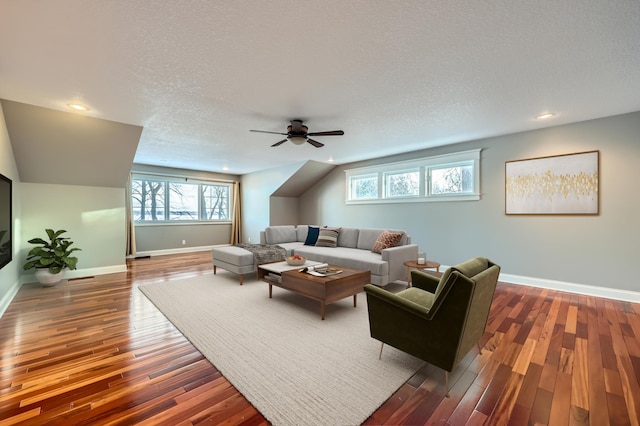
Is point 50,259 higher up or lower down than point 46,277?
higher up

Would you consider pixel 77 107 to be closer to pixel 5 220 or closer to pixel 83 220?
pixel 5 220

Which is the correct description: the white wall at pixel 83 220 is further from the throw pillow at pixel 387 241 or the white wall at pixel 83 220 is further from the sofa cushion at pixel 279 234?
the throw pillow at pixel 387 241

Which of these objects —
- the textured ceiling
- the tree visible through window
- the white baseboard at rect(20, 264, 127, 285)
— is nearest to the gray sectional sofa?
the tree visible through window

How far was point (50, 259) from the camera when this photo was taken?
4094 mm

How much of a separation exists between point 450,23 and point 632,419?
8.77 ft

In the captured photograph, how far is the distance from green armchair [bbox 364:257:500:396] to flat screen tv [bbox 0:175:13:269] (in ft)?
13.1

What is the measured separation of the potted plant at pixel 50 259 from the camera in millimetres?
4070

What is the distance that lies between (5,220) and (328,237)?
14.8ft

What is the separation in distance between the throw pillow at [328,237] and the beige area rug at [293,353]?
178 cm

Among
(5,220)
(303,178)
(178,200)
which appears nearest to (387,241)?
(303,178)

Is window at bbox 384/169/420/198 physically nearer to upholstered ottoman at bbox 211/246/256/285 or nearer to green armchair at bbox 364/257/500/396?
upholstered ottoman at bbox 211/246/256/285

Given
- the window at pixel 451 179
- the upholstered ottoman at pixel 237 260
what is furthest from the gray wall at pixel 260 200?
the window at pixel 451 179

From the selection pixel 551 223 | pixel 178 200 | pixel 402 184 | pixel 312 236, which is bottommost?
pixel 312 236

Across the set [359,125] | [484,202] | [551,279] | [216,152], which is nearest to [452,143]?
[484,202]
